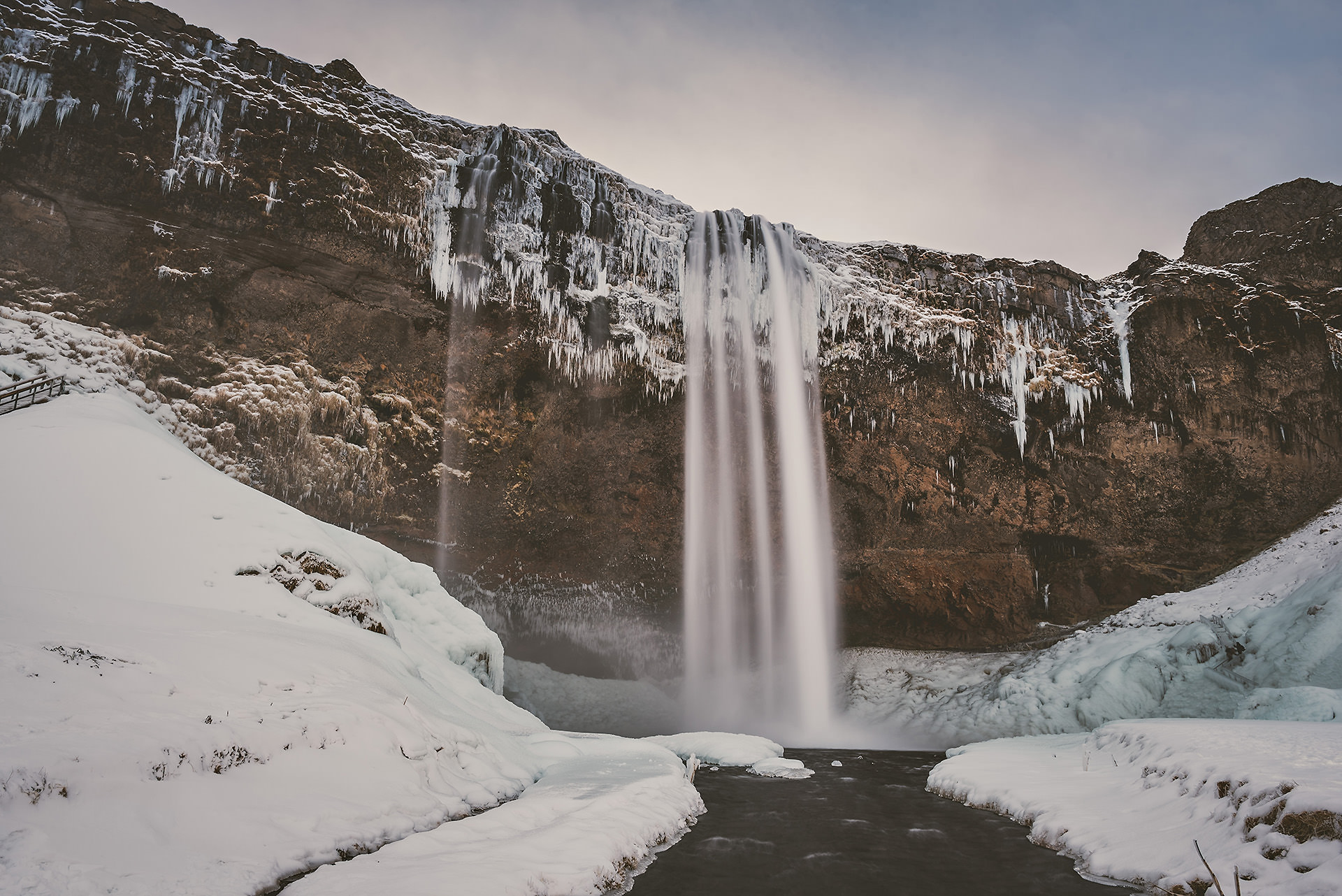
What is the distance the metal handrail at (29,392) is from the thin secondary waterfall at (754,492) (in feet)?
52.5

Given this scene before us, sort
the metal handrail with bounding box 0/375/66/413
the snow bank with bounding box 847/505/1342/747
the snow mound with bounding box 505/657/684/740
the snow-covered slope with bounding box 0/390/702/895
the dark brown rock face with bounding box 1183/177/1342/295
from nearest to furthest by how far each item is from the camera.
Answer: the snow-covered slope with bounding box 0/390/702/895 → the metal handrail with bounding box 0/375/66/413 → the snow bank with bounding box 847/505/1342/747 → the dark brown rock face with bounding box 1183/177/1342/295 → the snow mound with bounding box 505/657/684/740

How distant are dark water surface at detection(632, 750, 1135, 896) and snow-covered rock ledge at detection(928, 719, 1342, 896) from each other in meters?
0.40

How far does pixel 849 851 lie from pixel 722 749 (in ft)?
26.9

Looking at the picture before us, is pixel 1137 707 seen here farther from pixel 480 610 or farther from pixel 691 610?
pixel 480 610

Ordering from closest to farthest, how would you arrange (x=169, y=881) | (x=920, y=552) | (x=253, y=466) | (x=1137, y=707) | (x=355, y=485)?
(x=169, y=881) → (x=1137, y=707) → (x=253, y=466) → (x=355, y=485) → (x=920, y=552)

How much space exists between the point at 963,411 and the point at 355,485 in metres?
20.6

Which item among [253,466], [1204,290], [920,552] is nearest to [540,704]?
[253,466]

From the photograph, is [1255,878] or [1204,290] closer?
[1255,878]

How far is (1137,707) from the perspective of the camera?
55.4 ft

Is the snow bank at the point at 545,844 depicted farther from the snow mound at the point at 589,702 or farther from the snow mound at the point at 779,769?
the snow mound at the point at 589,702

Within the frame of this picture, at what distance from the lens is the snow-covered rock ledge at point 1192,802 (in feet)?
15.6

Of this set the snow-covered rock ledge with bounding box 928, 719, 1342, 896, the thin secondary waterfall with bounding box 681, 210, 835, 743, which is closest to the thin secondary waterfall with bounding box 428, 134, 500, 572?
the thin secondary waterfall with bounding box 681, 210, 835, 743

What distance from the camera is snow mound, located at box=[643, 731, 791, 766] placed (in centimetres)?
1486

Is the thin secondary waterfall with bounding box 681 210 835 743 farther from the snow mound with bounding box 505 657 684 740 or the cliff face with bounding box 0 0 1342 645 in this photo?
the snow mound with bounding box 505 657 684 740
